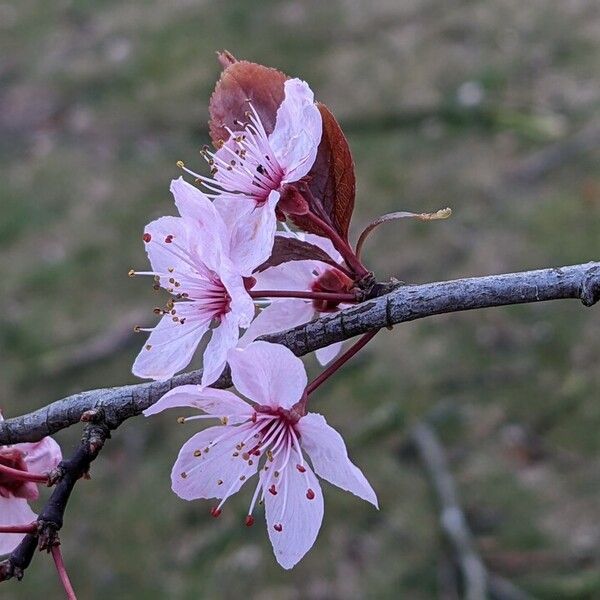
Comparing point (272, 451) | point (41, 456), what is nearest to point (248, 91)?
point (272, 451)

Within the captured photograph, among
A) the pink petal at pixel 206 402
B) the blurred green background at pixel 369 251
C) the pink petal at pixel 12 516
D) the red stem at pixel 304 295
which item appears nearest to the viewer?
the pink petal at pixel 206 402

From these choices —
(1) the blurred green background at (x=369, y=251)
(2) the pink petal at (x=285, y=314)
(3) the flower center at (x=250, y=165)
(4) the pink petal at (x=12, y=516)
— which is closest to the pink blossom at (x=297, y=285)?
(2) the pink petal at (x=285, y=314)

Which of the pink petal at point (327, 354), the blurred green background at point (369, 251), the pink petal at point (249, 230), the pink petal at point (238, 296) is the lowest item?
the blurred green background at point (369, 251)

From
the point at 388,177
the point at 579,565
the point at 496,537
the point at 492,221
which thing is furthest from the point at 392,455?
the point at 388,177

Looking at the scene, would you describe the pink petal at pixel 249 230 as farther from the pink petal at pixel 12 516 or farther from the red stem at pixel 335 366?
the pink petal at pixel 12 516

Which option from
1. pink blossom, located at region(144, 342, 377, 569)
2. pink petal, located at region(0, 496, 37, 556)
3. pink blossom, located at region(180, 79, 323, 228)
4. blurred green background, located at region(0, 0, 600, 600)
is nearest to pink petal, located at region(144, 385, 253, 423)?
pink blossom, located at region(144, 342, 377, 569)

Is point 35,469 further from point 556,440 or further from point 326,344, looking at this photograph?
point 556,440
